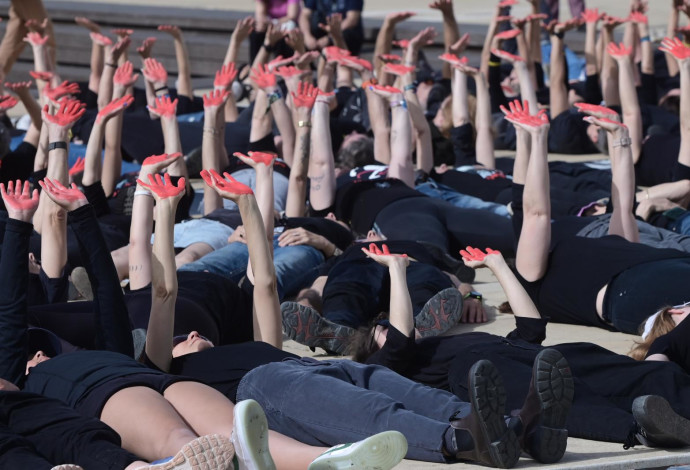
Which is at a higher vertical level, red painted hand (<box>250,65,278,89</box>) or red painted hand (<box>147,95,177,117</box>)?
red painted hand (<box>250,65,278,89</box>)

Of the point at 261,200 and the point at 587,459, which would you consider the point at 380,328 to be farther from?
the point at 587,459

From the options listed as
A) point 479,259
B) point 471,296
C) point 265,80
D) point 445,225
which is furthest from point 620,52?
point 479,259

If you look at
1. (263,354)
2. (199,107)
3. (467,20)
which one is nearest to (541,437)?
(263,354)

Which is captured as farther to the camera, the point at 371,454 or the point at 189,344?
the point at 189,344

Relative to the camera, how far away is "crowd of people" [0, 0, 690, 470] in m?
3.51

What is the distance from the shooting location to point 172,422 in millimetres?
3424

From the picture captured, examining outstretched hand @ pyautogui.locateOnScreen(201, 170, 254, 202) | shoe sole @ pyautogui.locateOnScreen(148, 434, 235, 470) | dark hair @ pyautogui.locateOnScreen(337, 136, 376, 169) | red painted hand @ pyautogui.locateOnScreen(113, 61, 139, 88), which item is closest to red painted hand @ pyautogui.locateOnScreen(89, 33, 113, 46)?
red painted hand @ pyautogui.locateOnScreen(113, 61, 139, 88)

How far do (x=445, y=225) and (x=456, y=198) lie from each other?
2.46 feet

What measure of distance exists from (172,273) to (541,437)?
1.44 metres

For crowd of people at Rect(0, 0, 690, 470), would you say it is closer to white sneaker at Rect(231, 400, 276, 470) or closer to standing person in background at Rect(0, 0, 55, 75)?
white sneaker at Rect(231, 400, 276, 470)

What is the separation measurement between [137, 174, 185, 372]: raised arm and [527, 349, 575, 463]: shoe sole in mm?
1333

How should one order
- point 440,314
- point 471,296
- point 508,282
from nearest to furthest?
point 508,282
point 440,314
point 471,296

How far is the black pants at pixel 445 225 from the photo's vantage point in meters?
6.46

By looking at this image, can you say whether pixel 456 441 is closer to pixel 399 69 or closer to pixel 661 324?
pixel 661 324
